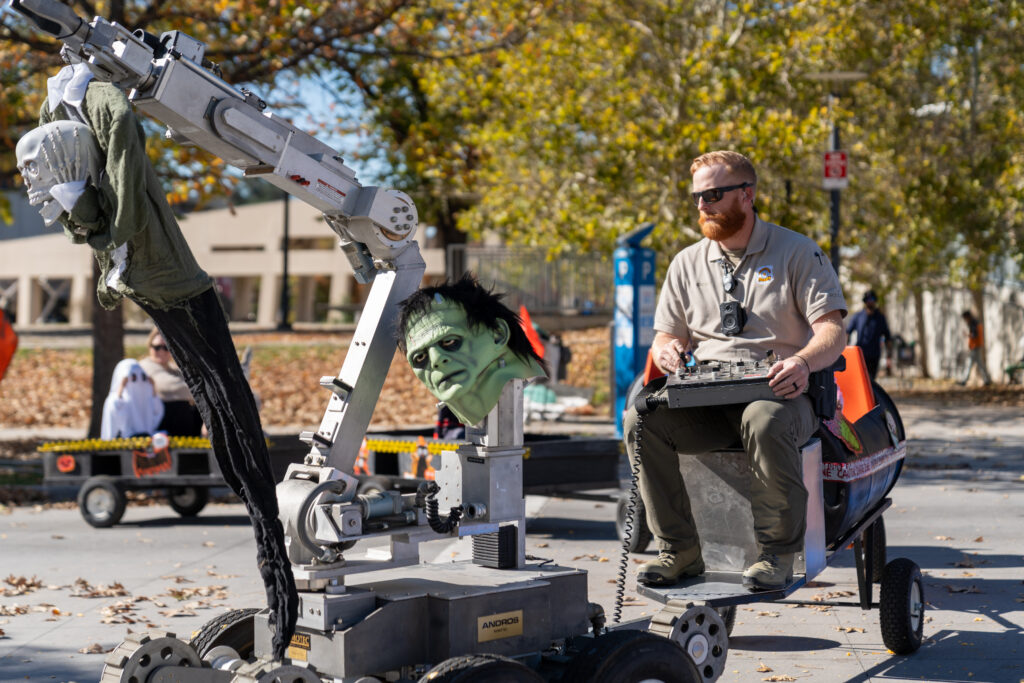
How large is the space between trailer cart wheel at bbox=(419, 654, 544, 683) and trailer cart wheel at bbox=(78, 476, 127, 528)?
735 centimetres

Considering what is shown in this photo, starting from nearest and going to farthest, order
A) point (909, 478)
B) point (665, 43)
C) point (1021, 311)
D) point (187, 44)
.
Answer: point (187, 44)
point (909, 478)
point (665, 43)
point (1021, 311)

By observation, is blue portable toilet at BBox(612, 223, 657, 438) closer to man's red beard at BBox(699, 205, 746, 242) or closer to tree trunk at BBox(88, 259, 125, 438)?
tree trunk at BBox(88, 259, 125, 438)

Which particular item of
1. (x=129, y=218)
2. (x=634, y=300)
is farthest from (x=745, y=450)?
(x=634, y=300)

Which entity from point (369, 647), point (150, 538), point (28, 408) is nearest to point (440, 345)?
point (369, 647)

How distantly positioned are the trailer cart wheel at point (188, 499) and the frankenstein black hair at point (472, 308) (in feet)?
24.5

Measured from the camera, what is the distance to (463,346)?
413 cm

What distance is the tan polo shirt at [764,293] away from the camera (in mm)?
5344

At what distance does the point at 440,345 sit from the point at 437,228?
28290 millimetres

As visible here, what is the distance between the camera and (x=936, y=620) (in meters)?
6.73

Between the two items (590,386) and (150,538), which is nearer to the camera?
(150,538)

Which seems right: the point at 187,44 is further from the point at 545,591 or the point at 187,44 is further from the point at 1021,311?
the point at 1021,311

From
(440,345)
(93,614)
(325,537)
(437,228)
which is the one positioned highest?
(437,228)

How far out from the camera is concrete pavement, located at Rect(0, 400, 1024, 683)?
6.00 m

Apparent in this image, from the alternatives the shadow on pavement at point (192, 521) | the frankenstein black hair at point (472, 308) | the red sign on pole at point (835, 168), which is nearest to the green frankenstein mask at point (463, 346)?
the frankenstein black hair at point (472, 308)
